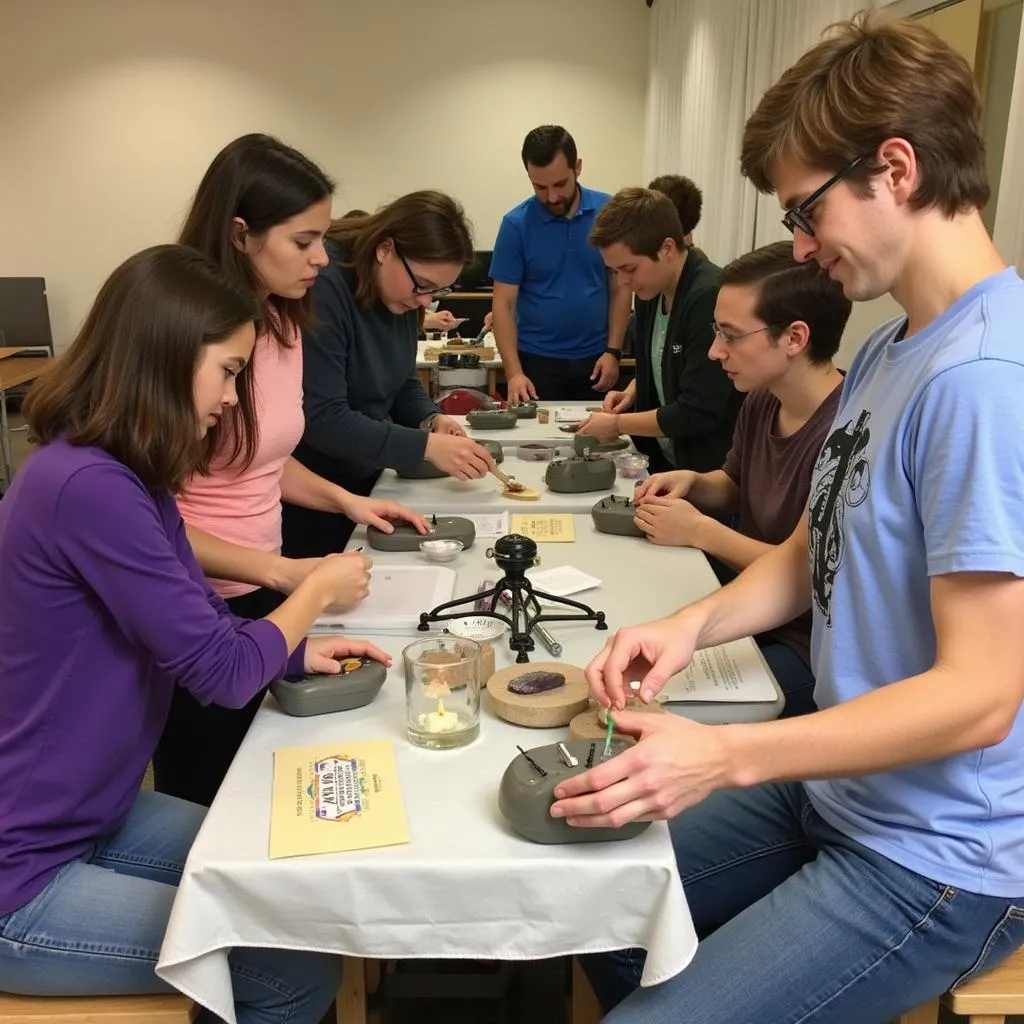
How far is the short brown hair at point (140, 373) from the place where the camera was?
46.9 inches

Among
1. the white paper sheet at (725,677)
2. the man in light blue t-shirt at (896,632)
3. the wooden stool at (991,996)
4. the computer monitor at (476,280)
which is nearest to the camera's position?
the man in light blue t-shirt at (896,632)

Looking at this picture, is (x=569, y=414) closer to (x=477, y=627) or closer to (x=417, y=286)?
(x=417, y=286)

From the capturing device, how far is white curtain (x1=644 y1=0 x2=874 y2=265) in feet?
13.5

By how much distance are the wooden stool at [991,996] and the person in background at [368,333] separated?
1.52 m

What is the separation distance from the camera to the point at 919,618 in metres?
1.06

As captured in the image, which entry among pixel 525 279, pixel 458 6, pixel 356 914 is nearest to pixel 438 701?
pixel 356 914

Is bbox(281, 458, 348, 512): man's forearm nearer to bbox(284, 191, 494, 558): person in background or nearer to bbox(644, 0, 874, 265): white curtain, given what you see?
bbox(284, 191, 494, 558): person in background

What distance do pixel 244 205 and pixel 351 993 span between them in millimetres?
1334

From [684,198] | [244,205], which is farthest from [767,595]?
[684,198]

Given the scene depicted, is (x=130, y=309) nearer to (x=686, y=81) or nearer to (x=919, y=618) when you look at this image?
(x=919, y=618)

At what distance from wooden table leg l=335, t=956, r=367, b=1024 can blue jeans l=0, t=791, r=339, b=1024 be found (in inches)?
3.5

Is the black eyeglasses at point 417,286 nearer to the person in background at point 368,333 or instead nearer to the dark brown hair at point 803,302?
the person in background at point 368,333

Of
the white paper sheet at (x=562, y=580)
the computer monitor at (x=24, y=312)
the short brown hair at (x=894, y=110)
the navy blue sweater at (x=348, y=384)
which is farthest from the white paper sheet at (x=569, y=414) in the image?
the computer monitor at (x=24, y=312)

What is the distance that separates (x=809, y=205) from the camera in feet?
3.54
